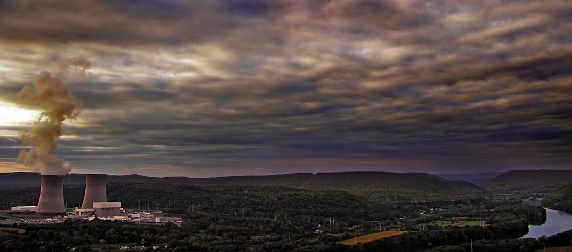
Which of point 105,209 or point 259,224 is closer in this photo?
point 105,209

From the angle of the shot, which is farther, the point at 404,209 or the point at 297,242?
the point at 404,209


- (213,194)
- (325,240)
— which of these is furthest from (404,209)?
(325,240)

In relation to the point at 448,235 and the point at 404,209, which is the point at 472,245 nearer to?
the point at 448,235

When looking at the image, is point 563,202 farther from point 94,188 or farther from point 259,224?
point 94,188

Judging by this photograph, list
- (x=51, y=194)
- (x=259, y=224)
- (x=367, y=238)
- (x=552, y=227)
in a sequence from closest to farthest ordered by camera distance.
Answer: (x=367, y=238)
(x=51, y=194)
(x=259, y=224)
(x=552, y=227)

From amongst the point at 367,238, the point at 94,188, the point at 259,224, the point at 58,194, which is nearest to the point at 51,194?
the point at 58,194

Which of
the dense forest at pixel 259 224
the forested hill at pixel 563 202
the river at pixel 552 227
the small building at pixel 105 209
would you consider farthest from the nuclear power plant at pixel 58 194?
the forested hill at pixel 563 202

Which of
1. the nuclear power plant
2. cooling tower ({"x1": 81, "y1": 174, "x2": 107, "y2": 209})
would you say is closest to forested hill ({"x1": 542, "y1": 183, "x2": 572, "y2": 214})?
cooling tower ({"x1": 81, "y1": 174, "x2": 107, "y2": 209})
